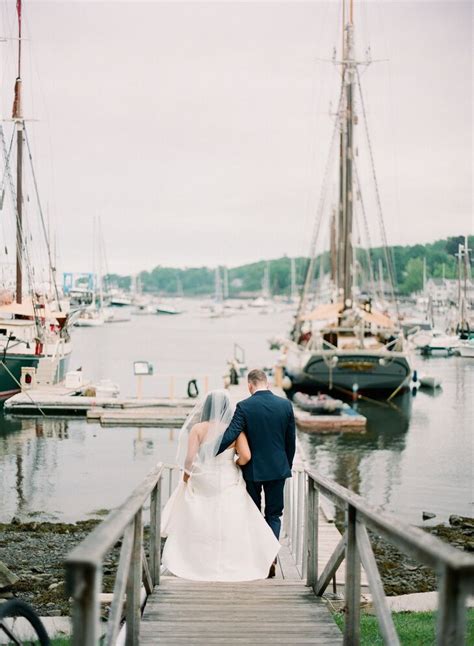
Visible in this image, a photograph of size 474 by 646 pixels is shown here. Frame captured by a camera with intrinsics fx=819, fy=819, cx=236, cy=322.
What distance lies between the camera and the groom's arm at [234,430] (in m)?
7.44

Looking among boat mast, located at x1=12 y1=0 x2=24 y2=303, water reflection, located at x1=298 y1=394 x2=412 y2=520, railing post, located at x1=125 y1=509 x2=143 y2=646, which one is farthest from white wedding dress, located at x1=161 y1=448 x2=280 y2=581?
boat mast, located at x1=12 y1=0 x2=24 y2=303

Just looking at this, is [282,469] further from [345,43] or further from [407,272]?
[407,272]

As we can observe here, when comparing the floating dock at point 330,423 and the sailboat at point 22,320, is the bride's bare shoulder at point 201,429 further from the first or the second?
the sailboat at point 22,320

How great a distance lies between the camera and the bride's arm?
7.50 meters

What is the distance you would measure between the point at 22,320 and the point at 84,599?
4195 cm

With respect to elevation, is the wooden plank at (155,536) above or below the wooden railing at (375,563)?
below

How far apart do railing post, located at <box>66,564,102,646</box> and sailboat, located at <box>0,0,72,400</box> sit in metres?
36.9

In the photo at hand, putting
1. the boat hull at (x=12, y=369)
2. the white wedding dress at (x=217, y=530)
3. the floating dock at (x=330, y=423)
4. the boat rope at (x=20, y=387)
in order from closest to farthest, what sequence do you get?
the white wedding dress at (x=217, y=530) → the floating dock at (x=330, y=423) → the boat rope at (x=20, y=387) → the boat hull at (x=12, y=369)

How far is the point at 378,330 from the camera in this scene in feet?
161

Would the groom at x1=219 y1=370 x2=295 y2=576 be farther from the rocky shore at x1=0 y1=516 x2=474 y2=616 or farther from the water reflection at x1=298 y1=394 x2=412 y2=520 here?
the water reflection at x1=298 y1=394 x2=412 y2=520

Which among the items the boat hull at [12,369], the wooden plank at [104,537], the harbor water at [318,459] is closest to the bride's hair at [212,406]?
the wooden plank at [104,537]

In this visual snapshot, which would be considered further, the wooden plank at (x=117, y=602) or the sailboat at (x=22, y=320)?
the sailboat at (x=22, y=320)

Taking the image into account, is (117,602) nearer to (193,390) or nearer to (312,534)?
(312,534)

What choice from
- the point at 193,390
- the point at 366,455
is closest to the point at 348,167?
the point at 193,390
